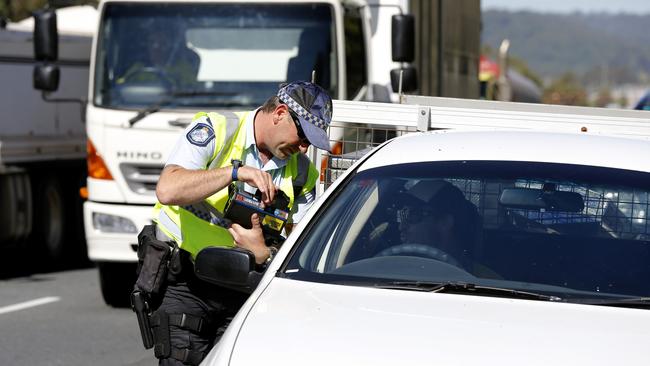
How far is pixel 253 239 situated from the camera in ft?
17.0

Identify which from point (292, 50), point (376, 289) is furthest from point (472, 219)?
point (292, 50)

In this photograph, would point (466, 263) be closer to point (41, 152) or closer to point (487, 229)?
point (487, 229)

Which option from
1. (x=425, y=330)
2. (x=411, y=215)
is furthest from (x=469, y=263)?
(x=425, y=330)

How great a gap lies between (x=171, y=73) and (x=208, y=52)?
36 cm

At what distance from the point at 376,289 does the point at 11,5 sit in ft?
95.5

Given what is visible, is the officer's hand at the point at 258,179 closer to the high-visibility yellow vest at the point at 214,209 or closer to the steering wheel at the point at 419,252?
the high-visibility yellow vest at the point at 214,209

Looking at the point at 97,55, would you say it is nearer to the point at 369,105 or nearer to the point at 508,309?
the point at 369,105

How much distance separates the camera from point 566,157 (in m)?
5.03

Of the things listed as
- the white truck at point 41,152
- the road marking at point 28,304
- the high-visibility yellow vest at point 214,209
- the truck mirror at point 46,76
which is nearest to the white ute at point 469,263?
the high-visibility yellow vest at point 214,209

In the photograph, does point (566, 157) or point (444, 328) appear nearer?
point (444, 328)

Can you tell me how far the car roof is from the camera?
503cm

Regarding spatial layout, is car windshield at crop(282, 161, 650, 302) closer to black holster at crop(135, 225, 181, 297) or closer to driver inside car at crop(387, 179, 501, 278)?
driver inside car at crop(387, 179, 501, 278)

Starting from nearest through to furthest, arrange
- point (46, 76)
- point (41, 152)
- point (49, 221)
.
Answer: point (46, 76)
point (41, 152)
point (49, 221)

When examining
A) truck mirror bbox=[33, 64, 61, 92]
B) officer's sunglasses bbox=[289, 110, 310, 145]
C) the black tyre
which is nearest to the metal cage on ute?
officer's sunglasses bbox=[289, 110, 310, 145]
